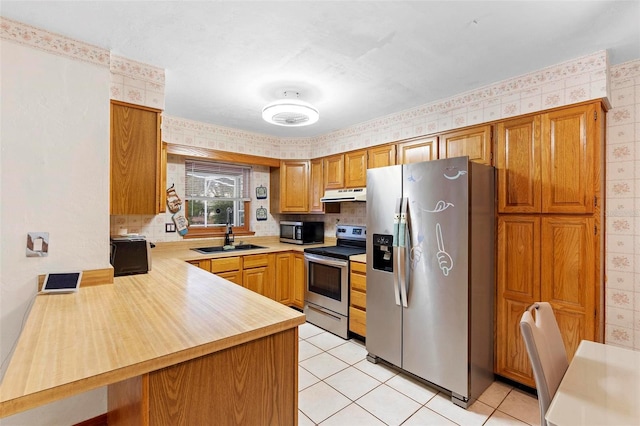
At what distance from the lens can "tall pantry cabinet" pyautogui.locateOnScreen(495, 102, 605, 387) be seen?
1983 millimetres

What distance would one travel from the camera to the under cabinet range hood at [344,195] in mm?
3389

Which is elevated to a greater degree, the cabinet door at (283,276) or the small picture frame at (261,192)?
the small picture frame at (261,192)

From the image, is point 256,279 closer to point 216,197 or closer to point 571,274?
point 216,197

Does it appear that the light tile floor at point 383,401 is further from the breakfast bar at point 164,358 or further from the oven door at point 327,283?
the breakfast bar at point 164,358

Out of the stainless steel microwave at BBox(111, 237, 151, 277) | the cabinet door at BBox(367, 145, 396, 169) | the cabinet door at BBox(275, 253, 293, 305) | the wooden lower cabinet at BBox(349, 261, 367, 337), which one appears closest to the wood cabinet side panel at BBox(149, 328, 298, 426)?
the stainless steel microwave at BBox(111, 237, 151, 277)

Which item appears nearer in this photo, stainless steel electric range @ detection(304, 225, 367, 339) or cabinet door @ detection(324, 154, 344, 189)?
stainless steel electric range @ detection(304, 225, 367, 339)

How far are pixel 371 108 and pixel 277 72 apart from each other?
3.77 ft

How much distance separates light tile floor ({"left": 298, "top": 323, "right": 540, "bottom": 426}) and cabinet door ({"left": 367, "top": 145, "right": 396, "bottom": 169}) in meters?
2.00

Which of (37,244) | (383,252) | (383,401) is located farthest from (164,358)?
(383,252)

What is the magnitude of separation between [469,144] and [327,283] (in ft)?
6.64

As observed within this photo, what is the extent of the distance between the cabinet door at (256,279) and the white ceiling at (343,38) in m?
1.97

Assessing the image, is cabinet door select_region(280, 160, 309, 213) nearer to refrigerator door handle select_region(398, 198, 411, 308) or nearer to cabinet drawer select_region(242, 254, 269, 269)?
cabinet drawer select_region(242, 254, 269, 269)

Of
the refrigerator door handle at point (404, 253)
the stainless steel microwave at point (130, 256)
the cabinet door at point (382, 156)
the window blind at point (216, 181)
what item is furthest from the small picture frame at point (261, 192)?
the refrigerator door handle at point (404, 253)

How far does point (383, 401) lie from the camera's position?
2.15m
